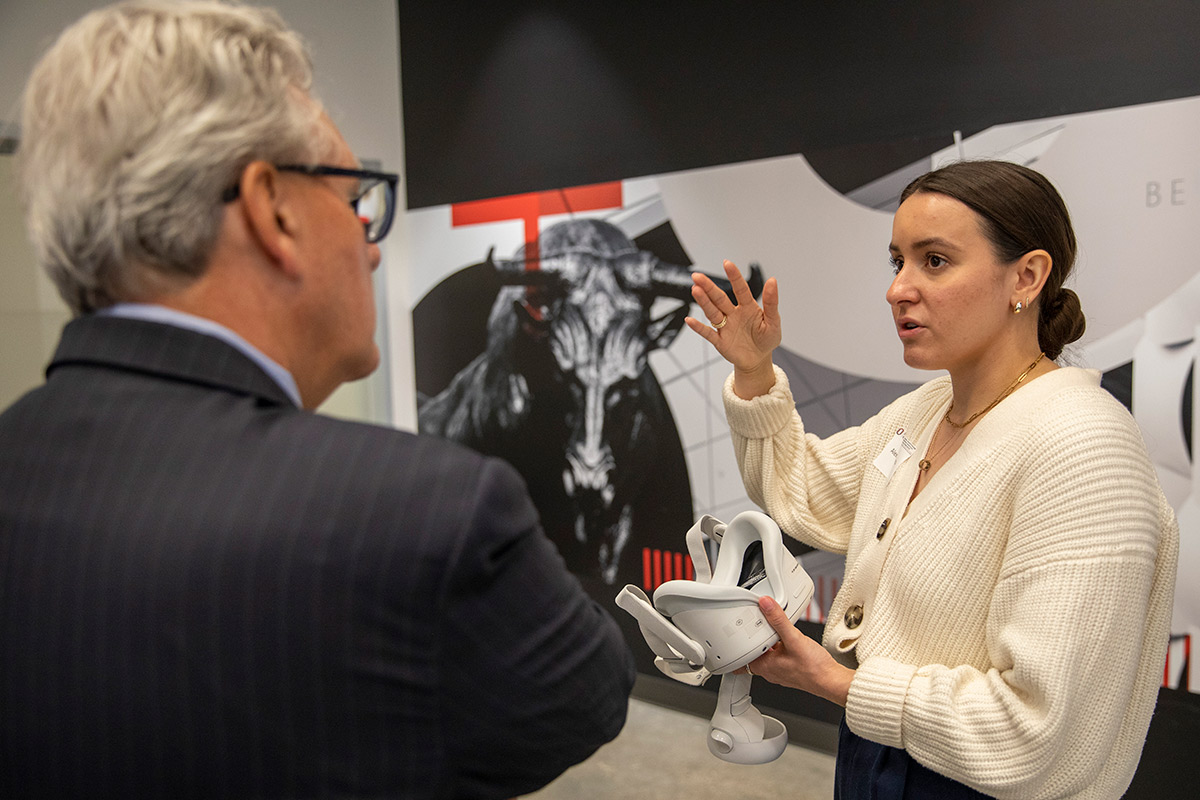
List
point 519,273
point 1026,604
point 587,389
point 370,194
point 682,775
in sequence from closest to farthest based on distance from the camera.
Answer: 1. point 370,194
2. point 1026,604
3. point 682,775
4. point 587,389
5. point 519,273

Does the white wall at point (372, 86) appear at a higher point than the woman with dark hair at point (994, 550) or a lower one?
higher

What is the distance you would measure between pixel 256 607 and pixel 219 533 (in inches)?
2.2

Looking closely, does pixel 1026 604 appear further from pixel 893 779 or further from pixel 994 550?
pixel 893 779

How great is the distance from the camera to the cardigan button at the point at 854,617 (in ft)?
4.51

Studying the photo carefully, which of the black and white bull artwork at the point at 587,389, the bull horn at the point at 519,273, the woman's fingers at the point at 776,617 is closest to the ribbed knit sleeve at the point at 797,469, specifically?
the woman's fingers at the point at 776,617

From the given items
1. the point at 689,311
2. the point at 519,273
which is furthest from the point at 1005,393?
the point at 519,273

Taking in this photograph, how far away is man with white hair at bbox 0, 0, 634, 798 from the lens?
1.90 ft

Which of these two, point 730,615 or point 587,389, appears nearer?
point 730,615

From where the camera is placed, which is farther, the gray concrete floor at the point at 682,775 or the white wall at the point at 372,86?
the white wall at the point at 372,86

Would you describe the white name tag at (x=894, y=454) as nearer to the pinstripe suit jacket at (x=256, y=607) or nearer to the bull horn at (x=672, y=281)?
the pinstripe suit jacket at (x=256, y=607)

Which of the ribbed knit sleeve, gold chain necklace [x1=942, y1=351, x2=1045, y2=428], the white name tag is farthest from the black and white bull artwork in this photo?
gold chain necklace [x1=942, y1=351, x2=1045, y2=428]

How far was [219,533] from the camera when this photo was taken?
1.89 feet

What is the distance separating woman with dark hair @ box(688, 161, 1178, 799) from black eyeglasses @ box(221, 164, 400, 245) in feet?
2.64

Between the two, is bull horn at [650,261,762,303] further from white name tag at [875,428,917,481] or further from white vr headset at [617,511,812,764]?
white vr headset at [617,511,812,764]
